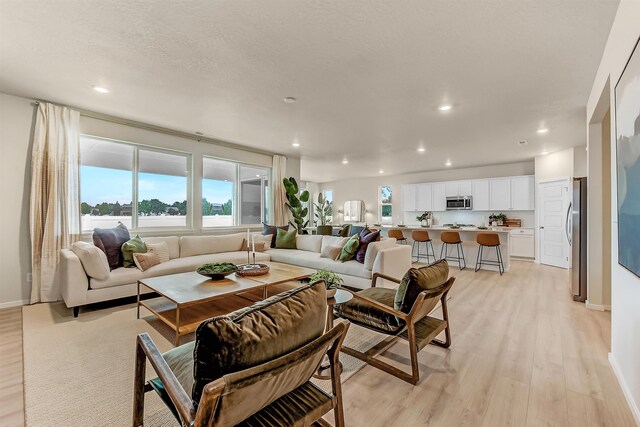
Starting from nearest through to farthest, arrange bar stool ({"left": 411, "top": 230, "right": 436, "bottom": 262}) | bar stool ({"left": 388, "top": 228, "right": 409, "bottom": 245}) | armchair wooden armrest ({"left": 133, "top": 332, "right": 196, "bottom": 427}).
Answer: armchair wooden armrest ({"left": 133, "top": 332, "right": 196, "bottom": 427}) < bar stool ({"left": 411, "top": 230, "right": 436, "bottom": 262}) < bar stool ({"left": 388, "top": 228, "right": 409, "bottom": 245})

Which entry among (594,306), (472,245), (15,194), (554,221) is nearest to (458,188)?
(554,221)

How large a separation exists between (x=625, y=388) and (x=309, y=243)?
4331mm

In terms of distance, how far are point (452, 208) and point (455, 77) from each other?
20.4 ft

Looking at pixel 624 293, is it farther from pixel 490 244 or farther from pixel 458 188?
pixel 458 188

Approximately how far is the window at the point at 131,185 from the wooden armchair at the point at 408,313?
395 centimetres

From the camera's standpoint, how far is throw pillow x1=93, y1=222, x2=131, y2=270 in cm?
366

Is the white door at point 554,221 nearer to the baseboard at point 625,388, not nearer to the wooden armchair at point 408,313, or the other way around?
the baseboard at point 625,388

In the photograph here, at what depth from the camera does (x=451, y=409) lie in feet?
5.73

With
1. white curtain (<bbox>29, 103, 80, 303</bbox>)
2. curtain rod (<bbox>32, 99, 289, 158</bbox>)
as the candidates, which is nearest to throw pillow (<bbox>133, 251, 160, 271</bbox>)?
white curtain (<bbox>29, 103, 80, 303</bbox>)

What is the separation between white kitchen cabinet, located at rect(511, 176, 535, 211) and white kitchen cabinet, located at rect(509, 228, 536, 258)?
1.98 ft

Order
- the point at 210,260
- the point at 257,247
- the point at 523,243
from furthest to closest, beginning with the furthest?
the point at 523,243
the point at 257,247
the point at 210,260

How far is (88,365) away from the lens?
221 centimetres

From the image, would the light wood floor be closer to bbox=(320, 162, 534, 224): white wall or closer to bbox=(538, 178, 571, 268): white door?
bbox=(538, 178, 571, 268): white door

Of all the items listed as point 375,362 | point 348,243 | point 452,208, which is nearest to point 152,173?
point 348,243
